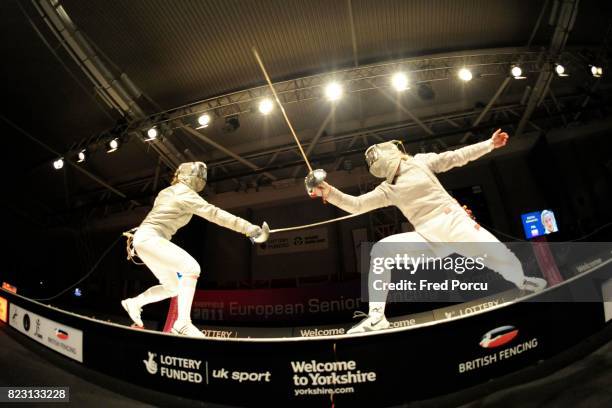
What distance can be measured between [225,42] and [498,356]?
5.93 meters

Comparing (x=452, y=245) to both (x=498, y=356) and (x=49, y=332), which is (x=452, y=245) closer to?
(x=498, y=356)

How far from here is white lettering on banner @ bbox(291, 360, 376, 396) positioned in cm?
171

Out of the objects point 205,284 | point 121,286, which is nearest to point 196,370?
point 205,284

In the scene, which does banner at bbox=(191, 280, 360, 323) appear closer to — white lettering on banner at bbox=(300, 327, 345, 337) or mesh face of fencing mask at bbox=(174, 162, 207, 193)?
white lettering on banner at bbox=(300, 327, 345, 337)

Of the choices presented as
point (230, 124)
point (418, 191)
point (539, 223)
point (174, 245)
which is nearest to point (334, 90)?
point (230, 124)

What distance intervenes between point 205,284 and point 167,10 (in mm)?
5688

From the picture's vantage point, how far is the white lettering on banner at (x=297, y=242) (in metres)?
9.13

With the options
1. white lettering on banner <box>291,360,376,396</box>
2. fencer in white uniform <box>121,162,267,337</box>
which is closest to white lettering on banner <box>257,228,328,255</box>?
fencer in white uniform <box>121,162,267,337</box>

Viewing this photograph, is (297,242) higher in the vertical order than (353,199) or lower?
higher

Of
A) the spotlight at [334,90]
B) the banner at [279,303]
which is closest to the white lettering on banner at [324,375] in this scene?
the banner at [279,303]

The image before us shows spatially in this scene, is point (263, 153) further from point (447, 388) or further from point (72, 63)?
point (447, 388)

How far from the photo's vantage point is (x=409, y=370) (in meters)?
1.69

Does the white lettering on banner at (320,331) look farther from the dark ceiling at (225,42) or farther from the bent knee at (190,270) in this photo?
the dark ceiling at (225,42)

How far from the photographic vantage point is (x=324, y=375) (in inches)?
68.3
